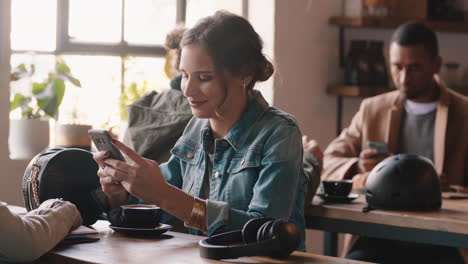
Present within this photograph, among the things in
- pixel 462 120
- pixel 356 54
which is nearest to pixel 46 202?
pixel 462 120

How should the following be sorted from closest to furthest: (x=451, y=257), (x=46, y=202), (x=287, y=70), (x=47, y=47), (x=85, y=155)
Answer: (x=46, y=202), (x=85, y=155), (x=451, y=257), (x=47, y=47), (x=287, y=70)

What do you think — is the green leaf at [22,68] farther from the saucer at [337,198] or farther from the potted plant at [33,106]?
the saucer at [337,198]

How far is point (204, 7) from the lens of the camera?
13.8 feet

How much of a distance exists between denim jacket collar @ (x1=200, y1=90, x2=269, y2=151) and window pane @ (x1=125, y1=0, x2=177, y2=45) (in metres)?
1.92

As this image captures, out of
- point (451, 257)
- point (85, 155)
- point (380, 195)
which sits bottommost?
point (451, 257)

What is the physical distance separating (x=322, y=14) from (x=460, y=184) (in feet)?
4.32

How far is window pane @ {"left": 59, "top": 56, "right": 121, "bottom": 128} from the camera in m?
3.82

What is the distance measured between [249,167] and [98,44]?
206 centimetres

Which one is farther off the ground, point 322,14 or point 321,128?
point 322,14

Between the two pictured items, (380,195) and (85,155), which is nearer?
(85,155)

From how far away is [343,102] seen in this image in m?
4.50

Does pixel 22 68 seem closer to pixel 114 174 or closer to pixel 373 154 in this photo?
pixel 373 154

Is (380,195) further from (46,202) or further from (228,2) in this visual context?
(228,2)

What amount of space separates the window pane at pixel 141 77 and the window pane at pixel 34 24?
415 mm
